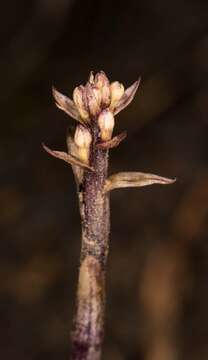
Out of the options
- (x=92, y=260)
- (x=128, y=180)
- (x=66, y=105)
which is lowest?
(x=92, y=260)

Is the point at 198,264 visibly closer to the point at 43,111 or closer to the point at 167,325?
the point at 167,325

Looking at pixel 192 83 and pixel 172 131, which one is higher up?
pixel 192 83

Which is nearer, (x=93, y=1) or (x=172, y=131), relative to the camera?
(x=172, y=131)

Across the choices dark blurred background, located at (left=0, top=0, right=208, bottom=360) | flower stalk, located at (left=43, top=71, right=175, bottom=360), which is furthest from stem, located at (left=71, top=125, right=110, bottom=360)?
dark blurred background, located at (left=0, top=0, right=208, bottom=360)

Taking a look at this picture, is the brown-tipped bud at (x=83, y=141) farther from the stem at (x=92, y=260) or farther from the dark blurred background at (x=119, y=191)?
the dark blurred background at (x=119, y=191)

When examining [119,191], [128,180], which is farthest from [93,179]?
[119,191]

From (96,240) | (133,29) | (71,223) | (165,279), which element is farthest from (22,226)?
(96,240)

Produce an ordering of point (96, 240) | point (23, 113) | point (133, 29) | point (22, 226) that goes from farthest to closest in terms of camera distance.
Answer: point (133, 29), point (23, 113), point (22, 226), point (96, 240)

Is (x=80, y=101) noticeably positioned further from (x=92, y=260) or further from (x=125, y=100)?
(x=92, y=260)
